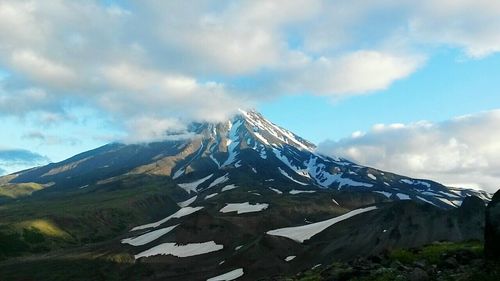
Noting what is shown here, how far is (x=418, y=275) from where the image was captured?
76.2 ft

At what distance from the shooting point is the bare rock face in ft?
→ 78.9

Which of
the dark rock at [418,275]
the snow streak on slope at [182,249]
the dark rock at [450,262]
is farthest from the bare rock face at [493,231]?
the snow streak on slope at [182,249]

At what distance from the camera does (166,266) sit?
170 m

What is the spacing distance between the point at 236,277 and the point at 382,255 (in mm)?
113536

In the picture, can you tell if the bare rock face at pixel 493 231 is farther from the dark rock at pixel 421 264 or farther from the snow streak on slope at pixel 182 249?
the snow streak on slope at pixel 182 249

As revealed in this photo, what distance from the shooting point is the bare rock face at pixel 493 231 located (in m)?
24.0

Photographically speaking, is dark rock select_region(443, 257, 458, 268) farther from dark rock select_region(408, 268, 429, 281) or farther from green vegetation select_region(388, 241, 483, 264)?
dark rock select_region(408, 268, 429, 281)

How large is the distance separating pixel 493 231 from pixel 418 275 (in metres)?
4.43

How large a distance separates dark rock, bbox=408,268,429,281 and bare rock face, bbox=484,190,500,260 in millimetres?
3626

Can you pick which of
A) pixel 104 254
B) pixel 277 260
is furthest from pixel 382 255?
pixel 104 254

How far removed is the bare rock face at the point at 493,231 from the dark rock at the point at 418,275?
3626mm

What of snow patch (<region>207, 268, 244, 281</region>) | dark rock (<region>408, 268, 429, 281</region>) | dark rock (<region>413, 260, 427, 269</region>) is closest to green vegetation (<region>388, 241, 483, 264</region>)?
dark rock (<region>413, 260, 427, 269</region>)

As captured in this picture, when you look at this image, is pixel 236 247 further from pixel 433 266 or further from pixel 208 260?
pixel 433 266

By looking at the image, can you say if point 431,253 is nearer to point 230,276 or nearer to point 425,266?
point 425,266
